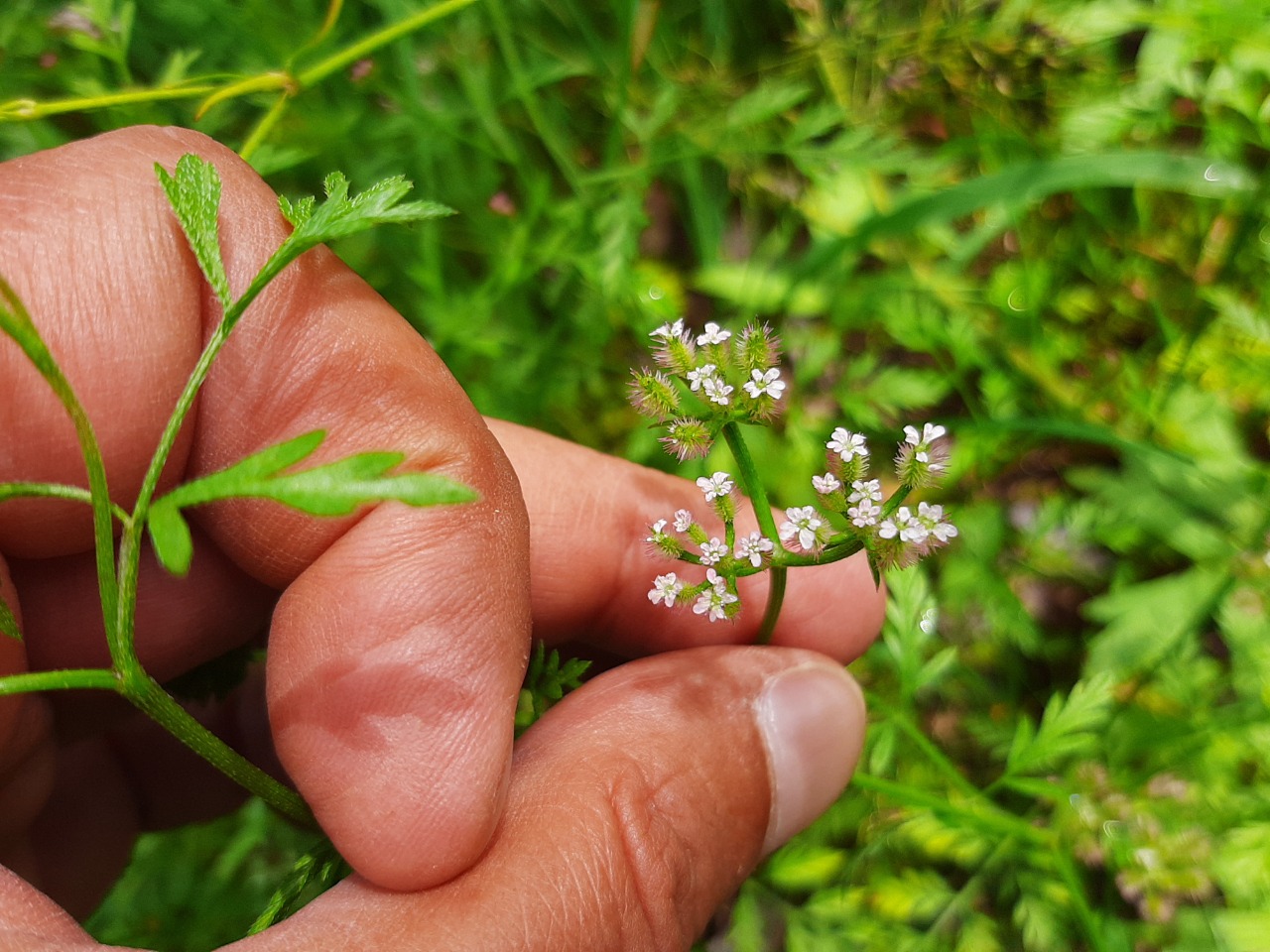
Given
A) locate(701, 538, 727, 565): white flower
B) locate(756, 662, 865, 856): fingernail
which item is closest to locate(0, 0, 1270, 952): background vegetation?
locate(756, 662, 865, 856): fingernail

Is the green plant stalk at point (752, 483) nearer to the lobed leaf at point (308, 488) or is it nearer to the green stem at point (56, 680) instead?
the lobed leaf at point (308, 488)

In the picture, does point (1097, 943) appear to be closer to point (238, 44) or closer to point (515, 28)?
point (515, 28)

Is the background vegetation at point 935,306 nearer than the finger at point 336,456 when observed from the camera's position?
No

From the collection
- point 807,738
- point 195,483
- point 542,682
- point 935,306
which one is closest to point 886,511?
point 807,738

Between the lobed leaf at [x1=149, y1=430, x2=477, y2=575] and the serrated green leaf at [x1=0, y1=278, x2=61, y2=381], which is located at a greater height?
the serrated green leaf at [x1=0, y1=278, x2=61, y2=381]

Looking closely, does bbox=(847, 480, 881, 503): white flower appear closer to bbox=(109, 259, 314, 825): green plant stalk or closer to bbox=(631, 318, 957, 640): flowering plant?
bbox=(631, 318, 957, 640): flowering plant

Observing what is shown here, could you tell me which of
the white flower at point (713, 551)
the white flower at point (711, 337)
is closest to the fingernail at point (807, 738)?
the white flower at point (713, 551)
